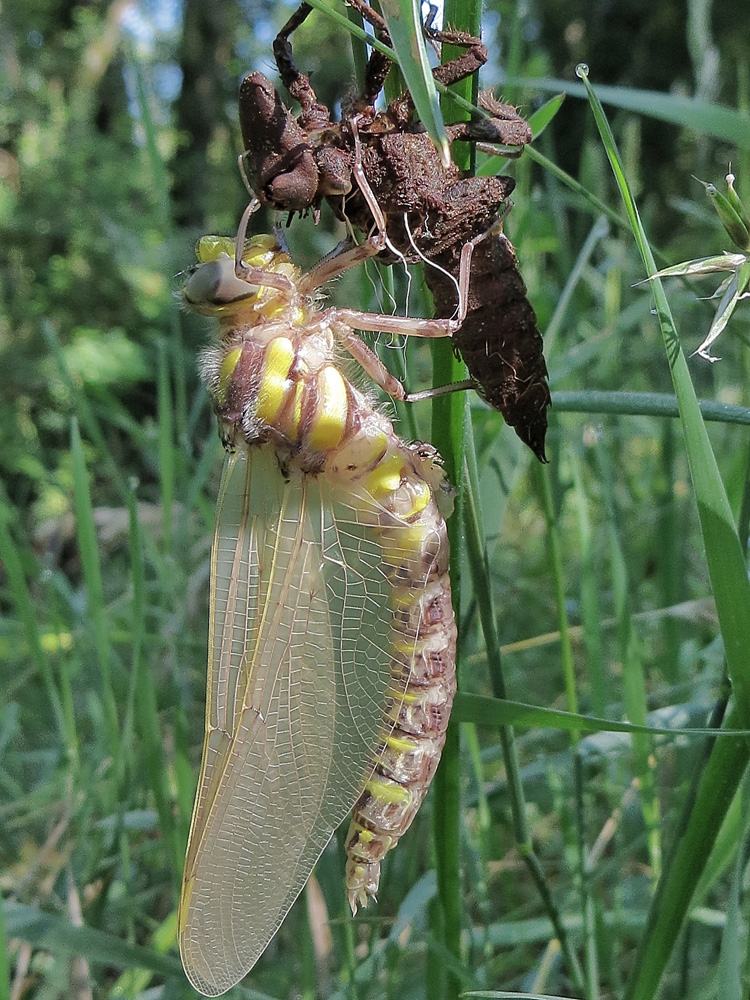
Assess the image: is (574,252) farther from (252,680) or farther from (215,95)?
(215,95)

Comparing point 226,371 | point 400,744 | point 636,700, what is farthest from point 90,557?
point 636,700

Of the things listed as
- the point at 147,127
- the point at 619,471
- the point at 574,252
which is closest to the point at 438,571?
the point at 147,127

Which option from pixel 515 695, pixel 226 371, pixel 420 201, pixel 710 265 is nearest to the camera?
pixel 710 265

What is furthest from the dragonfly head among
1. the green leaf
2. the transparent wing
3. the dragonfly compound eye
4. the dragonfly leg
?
the green leaf

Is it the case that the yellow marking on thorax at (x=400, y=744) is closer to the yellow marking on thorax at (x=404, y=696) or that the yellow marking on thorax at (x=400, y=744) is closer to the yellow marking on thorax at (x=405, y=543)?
the yellow marking on thorax at (x=404, y=696)

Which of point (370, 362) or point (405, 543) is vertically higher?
point (370, 362)

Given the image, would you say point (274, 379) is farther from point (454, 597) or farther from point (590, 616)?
point (590, 616)

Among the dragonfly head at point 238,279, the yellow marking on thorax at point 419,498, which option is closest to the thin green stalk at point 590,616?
the yellow marking on thorax at point 419,498
